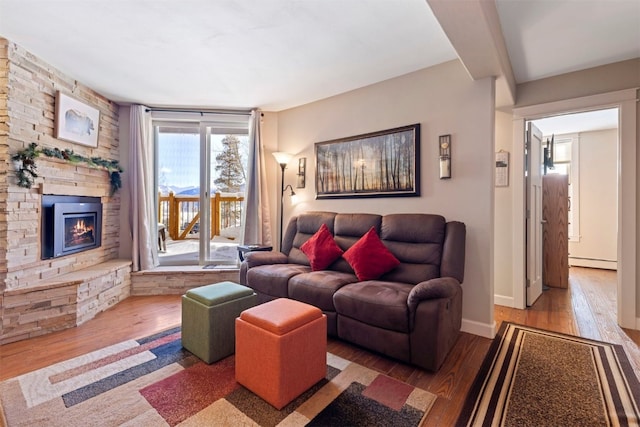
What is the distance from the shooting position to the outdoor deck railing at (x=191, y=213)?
4.11 metres

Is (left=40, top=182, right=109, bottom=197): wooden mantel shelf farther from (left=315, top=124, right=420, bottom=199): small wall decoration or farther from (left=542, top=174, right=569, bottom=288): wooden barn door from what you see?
(left=542, top=174, right=569, bottom=288): wooden barn door

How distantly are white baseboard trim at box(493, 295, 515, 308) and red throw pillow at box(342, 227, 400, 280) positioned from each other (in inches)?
61.0

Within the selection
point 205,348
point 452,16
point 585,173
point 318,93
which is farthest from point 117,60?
point 585,173

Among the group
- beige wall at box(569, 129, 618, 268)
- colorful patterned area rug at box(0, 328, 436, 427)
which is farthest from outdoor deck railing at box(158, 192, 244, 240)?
beige wall at box(569, 129, 618, 268)

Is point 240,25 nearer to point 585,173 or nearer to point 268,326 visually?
point 268,326

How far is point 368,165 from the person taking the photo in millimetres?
3191

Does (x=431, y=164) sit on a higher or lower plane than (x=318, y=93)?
lower

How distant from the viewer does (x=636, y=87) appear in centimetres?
254

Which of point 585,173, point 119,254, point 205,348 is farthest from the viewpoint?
point 585,173

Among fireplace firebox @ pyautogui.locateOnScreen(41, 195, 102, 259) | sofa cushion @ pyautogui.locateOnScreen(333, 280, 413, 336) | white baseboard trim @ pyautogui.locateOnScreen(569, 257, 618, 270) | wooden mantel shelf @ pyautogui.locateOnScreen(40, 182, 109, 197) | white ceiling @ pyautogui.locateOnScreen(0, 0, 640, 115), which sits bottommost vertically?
white baseboard trim @ pyautogui.locateOnScreen(569, 257, 618, 270)

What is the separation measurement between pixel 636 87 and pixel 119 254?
582 centimetres

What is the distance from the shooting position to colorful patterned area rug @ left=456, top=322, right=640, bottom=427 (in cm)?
151

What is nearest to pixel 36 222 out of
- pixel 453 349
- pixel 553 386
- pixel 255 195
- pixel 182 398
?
pixel 255 195

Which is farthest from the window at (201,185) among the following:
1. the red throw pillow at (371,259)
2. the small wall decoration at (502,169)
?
the small wall decoration at (502,169)
